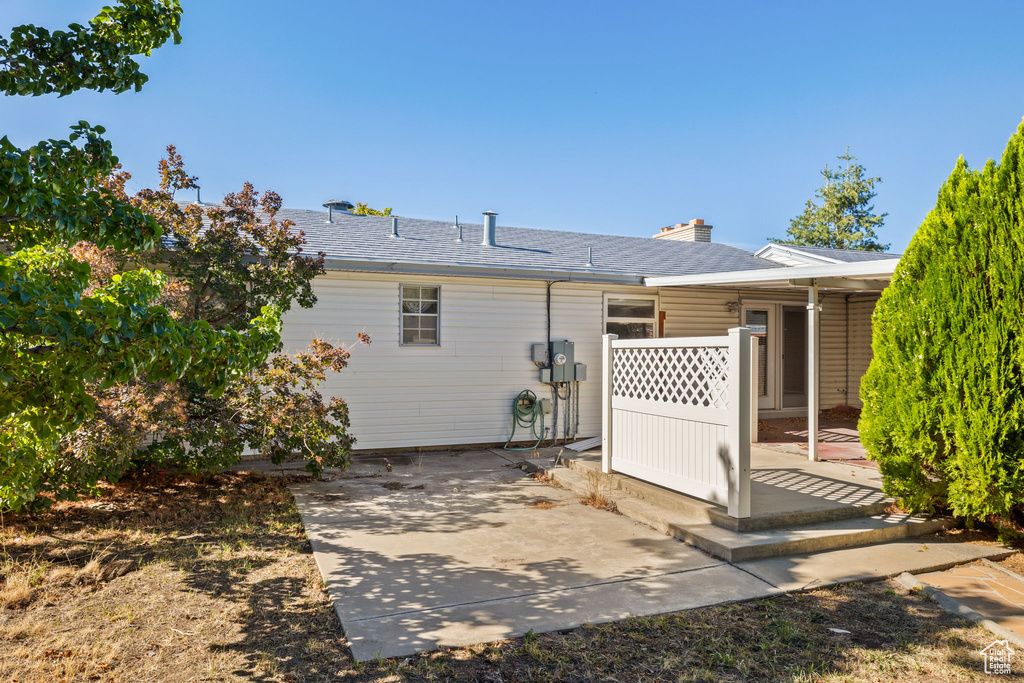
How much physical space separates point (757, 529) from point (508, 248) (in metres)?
7.19

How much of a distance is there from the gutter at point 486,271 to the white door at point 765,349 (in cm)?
327

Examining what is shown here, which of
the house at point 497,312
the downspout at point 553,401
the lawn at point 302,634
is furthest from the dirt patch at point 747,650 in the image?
the downspout at point 553,401

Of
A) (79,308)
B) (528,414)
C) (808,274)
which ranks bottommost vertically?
(528,414)

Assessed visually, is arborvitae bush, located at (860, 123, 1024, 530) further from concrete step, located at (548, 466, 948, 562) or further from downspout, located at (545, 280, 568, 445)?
downspout, located at (545, 280, 568, 445)

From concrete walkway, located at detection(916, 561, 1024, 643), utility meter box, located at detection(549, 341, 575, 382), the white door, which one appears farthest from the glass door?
concrete walkway, located at detection(916, 561, 1024, 643)

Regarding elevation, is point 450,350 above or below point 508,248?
below

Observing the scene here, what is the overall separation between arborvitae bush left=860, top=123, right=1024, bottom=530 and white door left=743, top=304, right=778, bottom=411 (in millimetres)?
6514

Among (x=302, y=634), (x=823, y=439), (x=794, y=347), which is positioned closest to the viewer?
(x=302, y=634)

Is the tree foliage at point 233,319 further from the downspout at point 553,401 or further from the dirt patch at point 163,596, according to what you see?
the downspout at point 553,401

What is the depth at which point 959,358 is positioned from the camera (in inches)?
179

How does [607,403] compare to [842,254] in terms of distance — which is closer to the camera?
[607,403]

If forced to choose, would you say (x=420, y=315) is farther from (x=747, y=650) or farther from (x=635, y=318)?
(x=747, y=650)

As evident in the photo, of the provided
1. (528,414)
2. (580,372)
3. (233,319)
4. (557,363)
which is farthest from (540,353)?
(233,319)

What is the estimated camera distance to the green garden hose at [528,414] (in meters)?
9.34
